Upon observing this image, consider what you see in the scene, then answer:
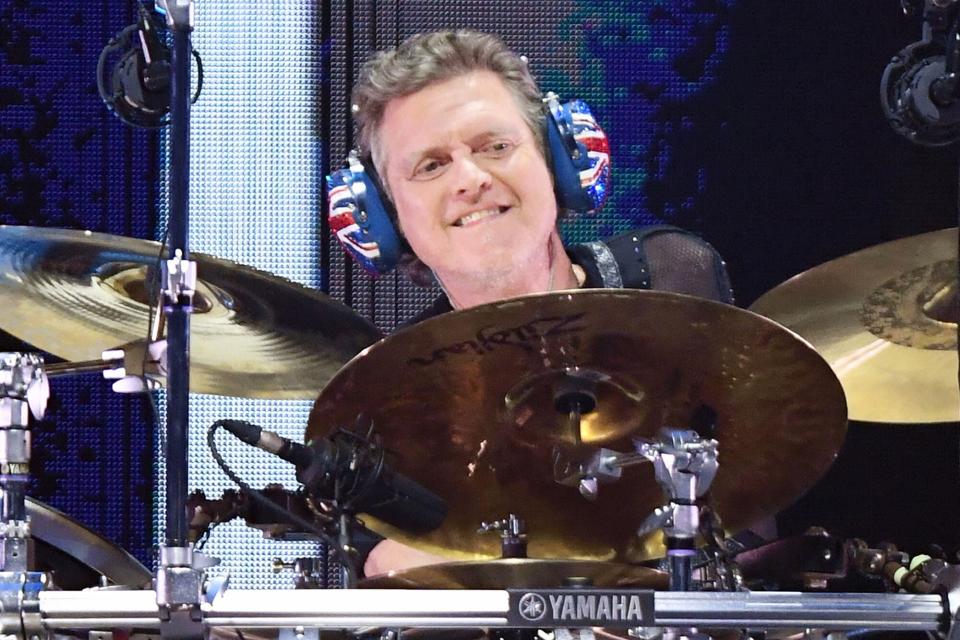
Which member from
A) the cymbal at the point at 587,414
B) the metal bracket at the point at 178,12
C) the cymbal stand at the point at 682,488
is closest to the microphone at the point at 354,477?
the cymbal at the point at 587,414

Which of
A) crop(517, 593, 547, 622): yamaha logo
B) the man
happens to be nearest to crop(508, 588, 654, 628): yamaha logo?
crop(517, 593, 547, 622): yamaha logo

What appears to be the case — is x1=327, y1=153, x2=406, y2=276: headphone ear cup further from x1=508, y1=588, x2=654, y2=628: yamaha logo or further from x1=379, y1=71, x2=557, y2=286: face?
x1=508, y1=588, x2=654, y2=628: yamaha logo

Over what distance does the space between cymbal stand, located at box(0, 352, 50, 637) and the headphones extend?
117 cm

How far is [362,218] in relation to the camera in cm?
304

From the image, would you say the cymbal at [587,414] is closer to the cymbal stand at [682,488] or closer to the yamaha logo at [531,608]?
the cymbal stand at [682,488]

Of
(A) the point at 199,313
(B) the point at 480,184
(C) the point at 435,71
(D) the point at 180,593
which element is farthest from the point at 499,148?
(D) the point at 180,593

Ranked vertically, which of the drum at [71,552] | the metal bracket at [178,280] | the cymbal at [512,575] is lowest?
the cymbal at [512,575]

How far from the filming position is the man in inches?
123

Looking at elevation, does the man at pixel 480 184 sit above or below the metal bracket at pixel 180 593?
above

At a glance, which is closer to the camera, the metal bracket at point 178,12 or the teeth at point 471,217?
the metal bracket at point 178,12

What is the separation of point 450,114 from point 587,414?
1057mm

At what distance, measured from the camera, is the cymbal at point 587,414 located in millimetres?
1947

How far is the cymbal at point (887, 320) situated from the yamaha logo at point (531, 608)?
0.77 metres

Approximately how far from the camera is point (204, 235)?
333 centimetres
